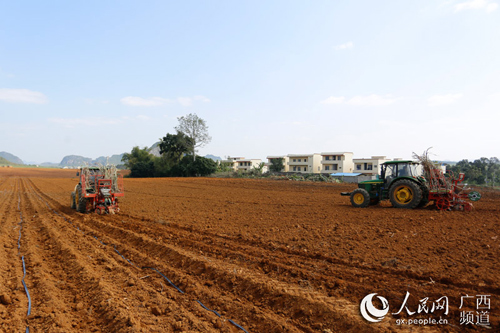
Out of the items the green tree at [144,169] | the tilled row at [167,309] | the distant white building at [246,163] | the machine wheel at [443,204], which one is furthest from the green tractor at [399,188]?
the distant white building at [246,163]

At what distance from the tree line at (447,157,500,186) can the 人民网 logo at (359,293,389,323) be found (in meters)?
39.2

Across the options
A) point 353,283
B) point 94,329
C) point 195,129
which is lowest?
point 94,329

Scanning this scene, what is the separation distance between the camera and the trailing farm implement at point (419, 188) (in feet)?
37.0

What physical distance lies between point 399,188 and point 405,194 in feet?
1.01

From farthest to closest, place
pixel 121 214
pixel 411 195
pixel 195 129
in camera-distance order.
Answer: pixel 195 129 → pixel 121 214 → pixel 411 195

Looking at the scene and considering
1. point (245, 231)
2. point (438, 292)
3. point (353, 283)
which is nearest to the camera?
point (438, 292)

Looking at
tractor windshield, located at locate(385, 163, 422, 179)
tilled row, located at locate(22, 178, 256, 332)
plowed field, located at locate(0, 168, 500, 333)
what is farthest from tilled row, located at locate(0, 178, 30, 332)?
tractor windshield, located at locate(385, 163, 422, 179)

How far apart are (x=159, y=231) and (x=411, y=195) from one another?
9.22m

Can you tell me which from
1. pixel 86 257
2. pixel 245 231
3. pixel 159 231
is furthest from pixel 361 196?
pixel 86 257

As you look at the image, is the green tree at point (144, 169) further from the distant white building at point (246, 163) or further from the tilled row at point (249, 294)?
the tilled row at point (249, 294)

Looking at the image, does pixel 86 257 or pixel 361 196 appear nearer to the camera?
pixel 86 257

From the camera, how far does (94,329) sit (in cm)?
379

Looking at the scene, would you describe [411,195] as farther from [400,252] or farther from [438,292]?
[438,292]

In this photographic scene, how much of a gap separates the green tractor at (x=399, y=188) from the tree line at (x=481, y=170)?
1193 inches
